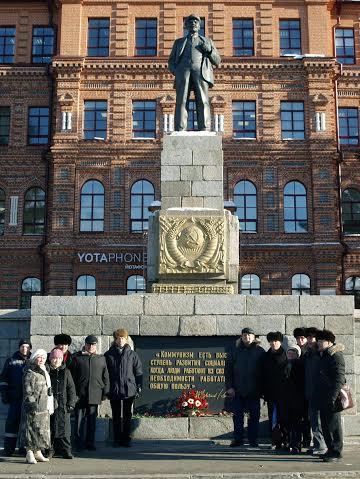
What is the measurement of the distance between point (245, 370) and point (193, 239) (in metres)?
3.16

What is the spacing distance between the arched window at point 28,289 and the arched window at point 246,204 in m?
9.52

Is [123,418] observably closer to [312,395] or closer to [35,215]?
[312,395]

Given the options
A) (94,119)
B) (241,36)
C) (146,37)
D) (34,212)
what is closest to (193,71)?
(94,119)

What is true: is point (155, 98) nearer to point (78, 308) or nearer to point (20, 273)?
point (20, 273)

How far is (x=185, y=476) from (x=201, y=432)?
290 centimetres

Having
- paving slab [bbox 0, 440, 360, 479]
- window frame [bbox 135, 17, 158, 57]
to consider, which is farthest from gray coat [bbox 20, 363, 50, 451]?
window frame [bbox 135, 17, 158, 57]

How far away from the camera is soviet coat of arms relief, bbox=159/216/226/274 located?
38.5 feet

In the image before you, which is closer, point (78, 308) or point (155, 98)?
point (78, 308)

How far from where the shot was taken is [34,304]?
10.8 metres

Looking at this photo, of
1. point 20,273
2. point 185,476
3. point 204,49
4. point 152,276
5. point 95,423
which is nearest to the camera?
point 185,476

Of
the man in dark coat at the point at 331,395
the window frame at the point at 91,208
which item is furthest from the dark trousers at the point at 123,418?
the window frame at the point at 91,208

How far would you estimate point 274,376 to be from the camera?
912 centimetres

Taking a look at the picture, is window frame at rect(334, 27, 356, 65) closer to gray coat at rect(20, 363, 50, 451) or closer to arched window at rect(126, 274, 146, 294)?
arched window at rect(126, 274, 146, 294)

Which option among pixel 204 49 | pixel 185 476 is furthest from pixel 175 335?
pixel 204 49
